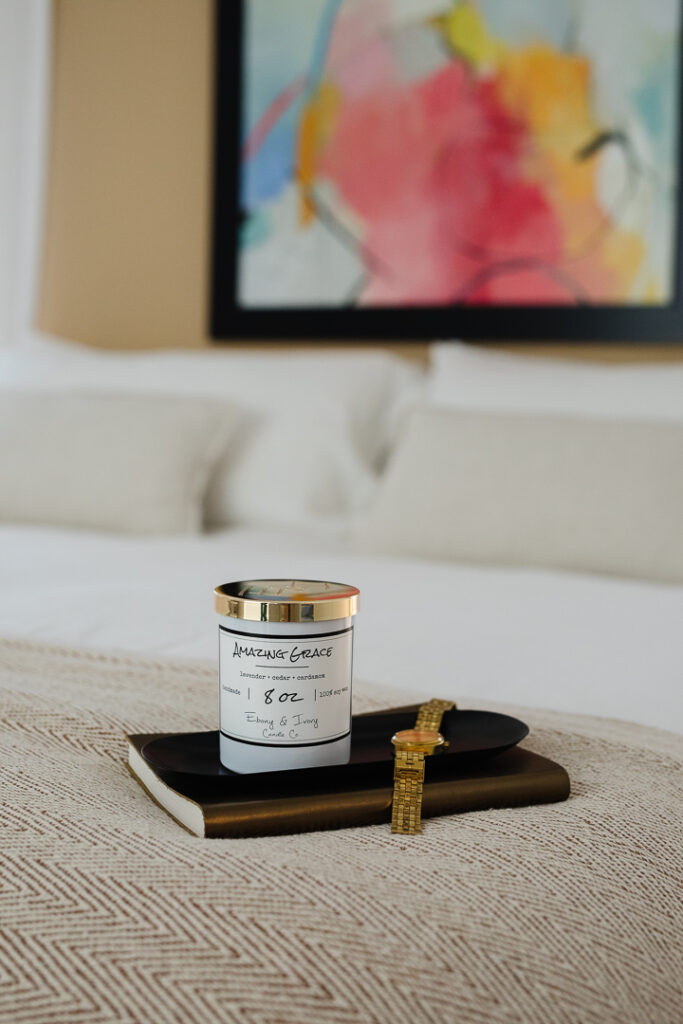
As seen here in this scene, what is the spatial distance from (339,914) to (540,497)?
3.97ft

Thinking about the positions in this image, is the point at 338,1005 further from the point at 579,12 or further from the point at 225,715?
the point at 579,12

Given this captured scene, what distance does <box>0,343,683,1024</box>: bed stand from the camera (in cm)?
43

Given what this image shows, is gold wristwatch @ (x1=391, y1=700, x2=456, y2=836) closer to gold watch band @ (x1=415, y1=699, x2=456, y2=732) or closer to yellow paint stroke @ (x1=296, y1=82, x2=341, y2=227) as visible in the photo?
gold watch band @ (x1=415, y1=699, x2=456, y2=732)

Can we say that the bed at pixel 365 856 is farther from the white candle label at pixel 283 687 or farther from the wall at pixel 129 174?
the wall at pixel 129 174

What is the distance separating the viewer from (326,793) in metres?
0.58

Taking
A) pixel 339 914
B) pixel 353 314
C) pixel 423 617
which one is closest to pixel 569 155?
pixel 353 314

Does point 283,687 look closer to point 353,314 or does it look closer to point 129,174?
point 353,314

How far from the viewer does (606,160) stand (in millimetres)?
2252

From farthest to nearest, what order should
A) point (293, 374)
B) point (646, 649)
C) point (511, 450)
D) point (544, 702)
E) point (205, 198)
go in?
point (205, 198), point (293, 374), point (511, 450), point (646, 649), point (544, 702)

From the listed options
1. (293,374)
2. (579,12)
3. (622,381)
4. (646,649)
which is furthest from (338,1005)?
(579,12)

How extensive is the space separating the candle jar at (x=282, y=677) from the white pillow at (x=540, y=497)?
1.05 metres

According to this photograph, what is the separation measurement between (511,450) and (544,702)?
81cm

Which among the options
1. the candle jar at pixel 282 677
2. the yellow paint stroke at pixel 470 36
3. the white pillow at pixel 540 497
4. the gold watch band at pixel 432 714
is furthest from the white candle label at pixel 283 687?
the yellow paint stroke at pixel 470 36

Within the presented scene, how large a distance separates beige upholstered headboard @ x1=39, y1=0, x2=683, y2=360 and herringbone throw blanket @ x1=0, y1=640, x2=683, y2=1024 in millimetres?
2218
